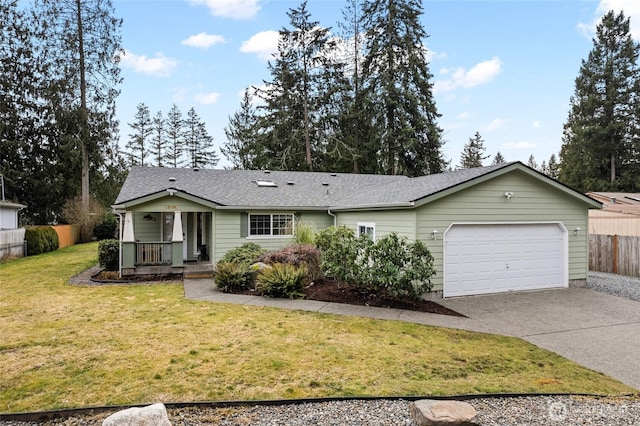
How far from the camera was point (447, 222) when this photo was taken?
9.69m

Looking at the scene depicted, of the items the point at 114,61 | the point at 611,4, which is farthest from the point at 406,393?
the point at 611,4

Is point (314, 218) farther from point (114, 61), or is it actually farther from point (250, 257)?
point (114, 61)

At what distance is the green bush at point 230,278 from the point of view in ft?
34.3

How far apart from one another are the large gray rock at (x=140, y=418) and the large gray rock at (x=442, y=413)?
2339 mm

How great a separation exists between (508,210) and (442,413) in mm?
8044

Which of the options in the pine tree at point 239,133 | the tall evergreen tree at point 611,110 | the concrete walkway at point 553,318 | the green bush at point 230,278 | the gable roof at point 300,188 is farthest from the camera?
the pine tree at point 239,133

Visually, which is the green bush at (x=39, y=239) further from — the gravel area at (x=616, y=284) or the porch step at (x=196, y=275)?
the gravel area at (x=616, y=284)

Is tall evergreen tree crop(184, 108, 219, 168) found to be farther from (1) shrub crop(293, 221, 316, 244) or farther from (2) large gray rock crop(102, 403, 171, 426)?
(2) large gray rock crop(102, 403, 171, 426)

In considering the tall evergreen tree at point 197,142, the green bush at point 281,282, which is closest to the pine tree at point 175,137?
the tall evergreen tree at point 197,142

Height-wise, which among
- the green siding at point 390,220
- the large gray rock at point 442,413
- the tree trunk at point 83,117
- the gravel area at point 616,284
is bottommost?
the gravel area at point 616,284

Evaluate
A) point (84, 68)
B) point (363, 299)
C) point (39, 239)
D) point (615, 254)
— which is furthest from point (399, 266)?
point (84, 68)

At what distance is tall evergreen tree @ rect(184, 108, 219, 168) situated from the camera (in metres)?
40.6

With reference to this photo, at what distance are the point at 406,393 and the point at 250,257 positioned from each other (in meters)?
8.58

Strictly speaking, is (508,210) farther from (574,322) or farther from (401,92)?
(401,92)
